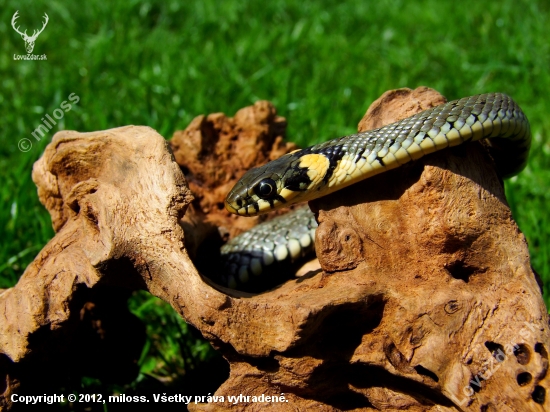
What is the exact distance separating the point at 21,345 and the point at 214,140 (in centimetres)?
209

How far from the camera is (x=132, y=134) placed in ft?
10.4

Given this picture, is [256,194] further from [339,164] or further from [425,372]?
[425,372]

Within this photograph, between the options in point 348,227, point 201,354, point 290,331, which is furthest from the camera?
point 201,354

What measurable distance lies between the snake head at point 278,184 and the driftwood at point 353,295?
0.77 ft

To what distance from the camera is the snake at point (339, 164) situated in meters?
2.91

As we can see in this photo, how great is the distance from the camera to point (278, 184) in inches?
137

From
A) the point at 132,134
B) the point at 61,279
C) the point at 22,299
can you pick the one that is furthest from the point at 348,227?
the point at 22,299

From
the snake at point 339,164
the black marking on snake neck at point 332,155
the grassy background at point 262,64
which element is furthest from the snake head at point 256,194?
the grassy background at point 262,64

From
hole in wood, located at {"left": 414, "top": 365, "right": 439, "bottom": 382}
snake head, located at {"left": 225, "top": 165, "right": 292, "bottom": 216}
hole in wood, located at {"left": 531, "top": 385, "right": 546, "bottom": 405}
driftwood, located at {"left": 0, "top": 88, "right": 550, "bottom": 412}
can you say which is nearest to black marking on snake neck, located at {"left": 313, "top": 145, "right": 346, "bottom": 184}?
driftwood, located at {"left": 0, "top": 88, "right": 550, "bottom": 412}

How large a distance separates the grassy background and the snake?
183 cm

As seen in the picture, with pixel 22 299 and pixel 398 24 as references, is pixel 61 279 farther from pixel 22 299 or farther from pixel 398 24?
pixel 398 24

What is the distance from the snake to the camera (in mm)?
2910

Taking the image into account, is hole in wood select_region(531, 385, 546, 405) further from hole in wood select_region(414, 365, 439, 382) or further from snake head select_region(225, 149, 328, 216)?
snake head select_region(225, 149, 328, 216)

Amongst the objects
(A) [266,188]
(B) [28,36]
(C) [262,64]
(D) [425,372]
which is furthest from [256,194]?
(B) [28,36]
